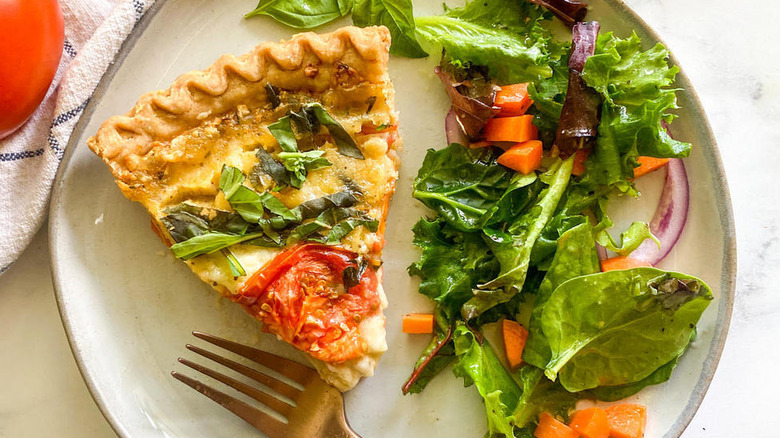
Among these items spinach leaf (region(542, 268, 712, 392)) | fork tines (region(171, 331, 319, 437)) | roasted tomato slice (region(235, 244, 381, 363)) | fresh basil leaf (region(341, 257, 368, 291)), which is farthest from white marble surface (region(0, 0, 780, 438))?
fresh basil leaf (region(341, 257, 368, 291))

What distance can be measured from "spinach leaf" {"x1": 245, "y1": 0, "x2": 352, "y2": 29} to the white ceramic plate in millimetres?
91

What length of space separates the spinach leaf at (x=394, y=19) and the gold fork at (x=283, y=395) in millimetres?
1918

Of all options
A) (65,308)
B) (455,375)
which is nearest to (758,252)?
(455,375)

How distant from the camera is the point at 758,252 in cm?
394

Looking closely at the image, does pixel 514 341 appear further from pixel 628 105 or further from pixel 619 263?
pixel 628 105

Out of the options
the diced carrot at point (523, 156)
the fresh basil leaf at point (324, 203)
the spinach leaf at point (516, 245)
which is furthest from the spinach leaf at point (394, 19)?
the spinach leaf at point (516, 245)

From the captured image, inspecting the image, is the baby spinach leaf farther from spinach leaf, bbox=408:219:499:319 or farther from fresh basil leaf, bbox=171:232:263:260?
fresh basil leaf, bbox=171:232:263:260

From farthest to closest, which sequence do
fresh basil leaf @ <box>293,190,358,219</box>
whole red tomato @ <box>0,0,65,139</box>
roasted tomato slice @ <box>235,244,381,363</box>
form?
fresh basil leaf @ <box>293,190,358,219</box> → roasted tomato slice @ <box>235,244,381,363</box> → whole red tomato @ <box>0,0,65,139</box>

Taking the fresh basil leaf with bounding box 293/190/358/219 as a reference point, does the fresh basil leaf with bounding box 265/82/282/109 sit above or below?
above

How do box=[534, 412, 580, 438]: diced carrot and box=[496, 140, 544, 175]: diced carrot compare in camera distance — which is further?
box=[496, 140, 544, 175]: diced carrot

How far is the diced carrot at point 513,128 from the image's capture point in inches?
141

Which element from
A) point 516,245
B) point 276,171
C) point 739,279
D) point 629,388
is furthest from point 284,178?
point 739,279

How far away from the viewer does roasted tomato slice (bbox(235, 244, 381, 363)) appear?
10.5ft

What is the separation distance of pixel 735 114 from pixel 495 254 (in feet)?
6.12
